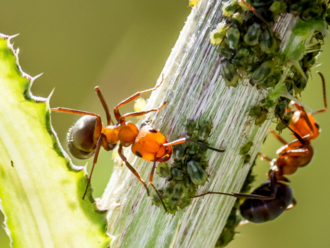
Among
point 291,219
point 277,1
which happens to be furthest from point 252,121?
point 291,219

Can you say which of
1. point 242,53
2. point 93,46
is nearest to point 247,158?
point 242,53

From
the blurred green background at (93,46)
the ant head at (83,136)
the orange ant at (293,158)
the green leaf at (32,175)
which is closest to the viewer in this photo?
the green leaf at (32,175)

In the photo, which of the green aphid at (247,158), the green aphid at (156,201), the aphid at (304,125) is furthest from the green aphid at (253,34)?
the aphid at (304,125)

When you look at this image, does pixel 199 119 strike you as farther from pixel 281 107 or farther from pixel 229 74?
pixel 281 107

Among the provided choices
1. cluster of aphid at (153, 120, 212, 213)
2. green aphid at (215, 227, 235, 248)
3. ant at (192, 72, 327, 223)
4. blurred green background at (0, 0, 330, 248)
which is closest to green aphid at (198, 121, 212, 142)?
cluster of aphid at (153, 120, 212, 213)

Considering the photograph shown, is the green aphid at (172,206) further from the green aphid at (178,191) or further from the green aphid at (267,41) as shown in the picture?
the green aphid at (267,41)

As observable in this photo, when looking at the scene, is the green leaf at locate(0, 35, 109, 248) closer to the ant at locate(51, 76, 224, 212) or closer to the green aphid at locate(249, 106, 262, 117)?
the ant at locate(51, 76, 224, 212)

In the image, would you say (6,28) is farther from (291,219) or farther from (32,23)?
(291,219)
